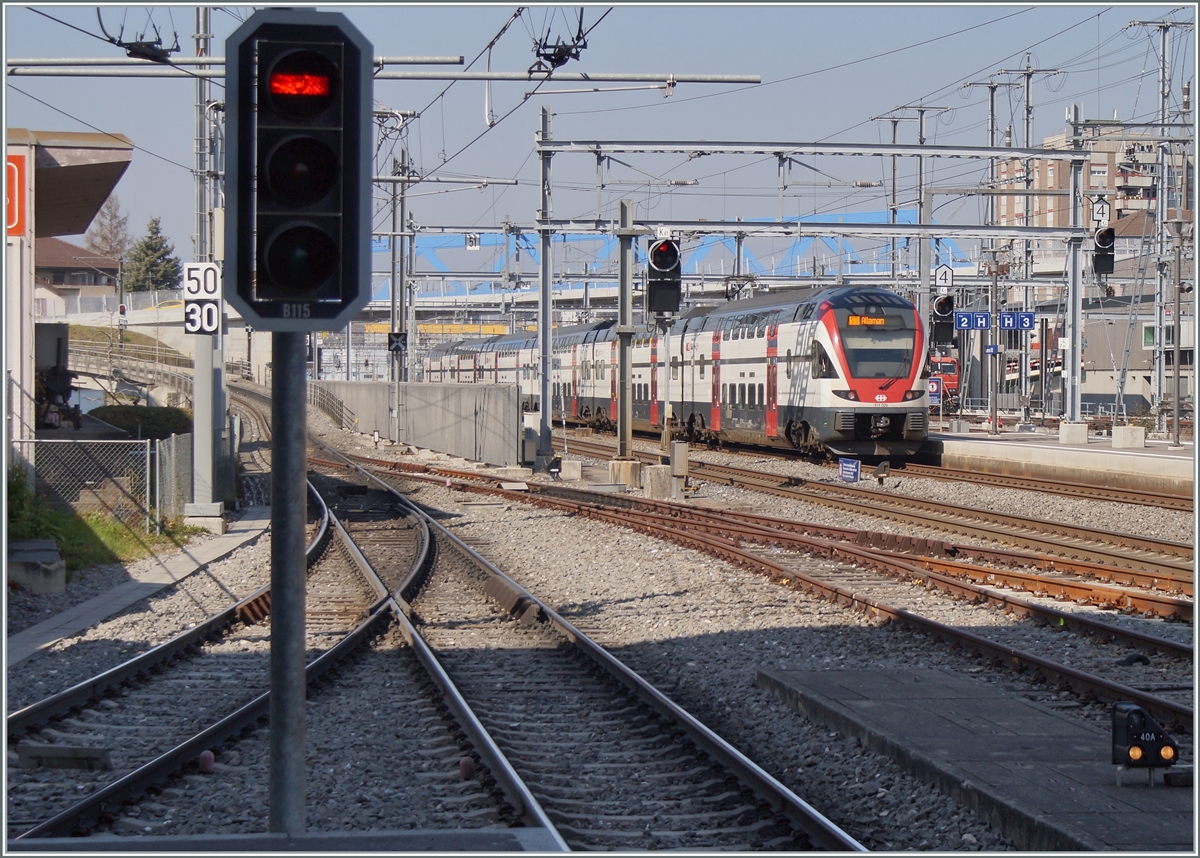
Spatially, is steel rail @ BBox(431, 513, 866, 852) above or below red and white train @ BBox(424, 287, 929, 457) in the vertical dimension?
below

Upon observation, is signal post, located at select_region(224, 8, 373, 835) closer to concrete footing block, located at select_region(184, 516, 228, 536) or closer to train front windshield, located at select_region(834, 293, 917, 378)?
concrete footing block, located at select_region(184, 516, 228, 536)

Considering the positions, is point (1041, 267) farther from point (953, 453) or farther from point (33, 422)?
point (33, 422)

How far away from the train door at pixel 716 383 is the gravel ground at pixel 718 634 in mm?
12318

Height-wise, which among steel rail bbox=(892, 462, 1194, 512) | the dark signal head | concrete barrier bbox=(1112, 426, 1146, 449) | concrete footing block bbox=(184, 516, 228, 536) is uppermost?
the dark signal head

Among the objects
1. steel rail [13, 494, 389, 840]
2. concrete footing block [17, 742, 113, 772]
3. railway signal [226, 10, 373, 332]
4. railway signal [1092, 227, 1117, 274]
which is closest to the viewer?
railway signal [226, 10, 373, 332]

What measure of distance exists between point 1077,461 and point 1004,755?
784 inches

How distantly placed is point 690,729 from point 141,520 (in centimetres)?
1230

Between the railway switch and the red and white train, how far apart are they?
777 inches

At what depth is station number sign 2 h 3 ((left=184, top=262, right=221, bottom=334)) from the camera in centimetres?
1742

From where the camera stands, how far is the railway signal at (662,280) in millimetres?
22125

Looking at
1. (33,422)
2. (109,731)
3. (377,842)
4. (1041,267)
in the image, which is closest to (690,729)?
(377,842)

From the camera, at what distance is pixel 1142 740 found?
19.5 ft

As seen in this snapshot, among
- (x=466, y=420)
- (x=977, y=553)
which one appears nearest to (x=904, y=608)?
(x=977, y=553)

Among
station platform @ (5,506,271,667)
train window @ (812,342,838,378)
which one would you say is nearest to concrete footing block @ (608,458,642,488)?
train window @ (812,342,838,378)
